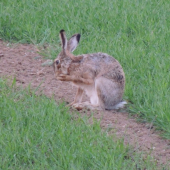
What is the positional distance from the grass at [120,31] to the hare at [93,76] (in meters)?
0.27

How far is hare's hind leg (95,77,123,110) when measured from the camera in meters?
5.42

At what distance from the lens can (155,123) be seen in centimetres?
496

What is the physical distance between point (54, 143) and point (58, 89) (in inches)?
69.4

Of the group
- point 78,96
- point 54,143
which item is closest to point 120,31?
point 78,96

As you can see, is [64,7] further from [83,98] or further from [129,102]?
[129,102]

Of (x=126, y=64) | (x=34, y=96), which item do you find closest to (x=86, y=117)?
(x=34, y=96)

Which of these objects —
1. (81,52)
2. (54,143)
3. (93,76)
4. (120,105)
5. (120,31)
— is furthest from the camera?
(120,31)

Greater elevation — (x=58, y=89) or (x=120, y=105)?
(x=58, y=89)

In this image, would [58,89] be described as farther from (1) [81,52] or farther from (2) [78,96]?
(1) [81,52]

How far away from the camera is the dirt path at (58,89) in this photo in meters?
4.54

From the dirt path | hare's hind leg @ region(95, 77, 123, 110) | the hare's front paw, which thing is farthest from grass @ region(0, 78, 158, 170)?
the hare's front paw

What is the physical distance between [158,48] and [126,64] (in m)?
0.72

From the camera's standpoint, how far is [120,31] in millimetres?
7500

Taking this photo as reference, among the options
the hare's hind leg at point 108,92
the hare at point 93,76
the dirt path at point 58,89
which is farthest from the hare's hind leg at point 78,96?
the hare's hind leg at point 108,92
